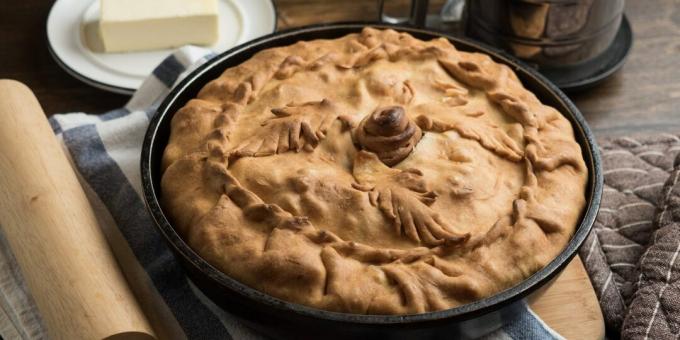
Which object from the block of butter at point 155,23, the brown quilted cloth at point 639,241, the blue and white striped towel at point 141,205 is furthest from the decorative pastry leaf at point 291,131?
the block of butter at point 155,23

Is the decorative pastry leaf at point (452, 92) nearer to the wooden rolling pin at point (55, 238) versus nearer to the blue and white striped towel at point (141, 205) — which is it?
the blue and white striped towel at point (141, 205)

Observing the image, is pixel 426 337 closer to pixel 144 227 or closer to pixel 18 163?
pixel 144 227

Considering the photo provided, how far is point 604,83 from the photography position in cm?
239

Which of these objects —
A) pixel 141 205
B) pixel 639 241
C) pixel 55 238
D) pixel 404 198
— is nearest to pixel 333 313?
pixel 404 198

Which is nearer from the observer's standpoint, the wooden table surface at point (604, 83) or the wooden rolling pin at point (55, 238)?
the wooden rolling pin at point (55, 238)

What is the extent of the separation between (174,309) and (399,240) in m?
0.46

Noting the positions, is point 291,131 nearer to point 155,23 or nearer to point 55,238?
point 55,238

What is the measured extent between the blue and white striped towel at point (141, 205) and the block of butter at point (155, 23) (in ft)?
1.01

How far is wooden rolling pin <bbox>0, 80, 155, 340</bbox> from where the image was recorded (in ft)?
4.44

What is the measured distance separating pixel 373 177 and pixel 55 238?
56cm

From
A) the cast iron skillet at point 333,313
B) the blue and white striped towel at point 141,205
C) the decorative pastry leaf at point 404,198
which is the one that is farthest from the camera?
the blue and white striped towel at point 141,205

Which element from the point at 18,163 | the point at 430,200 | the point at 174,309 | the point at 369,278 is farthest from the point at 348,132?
the point at 18,163

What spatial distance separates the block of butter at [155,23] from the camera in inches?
91.9

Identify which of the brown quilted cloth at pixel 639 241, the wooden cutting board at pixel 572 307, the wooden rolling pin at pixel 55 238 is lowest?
the brown quilted cloth at pixel 639 241
